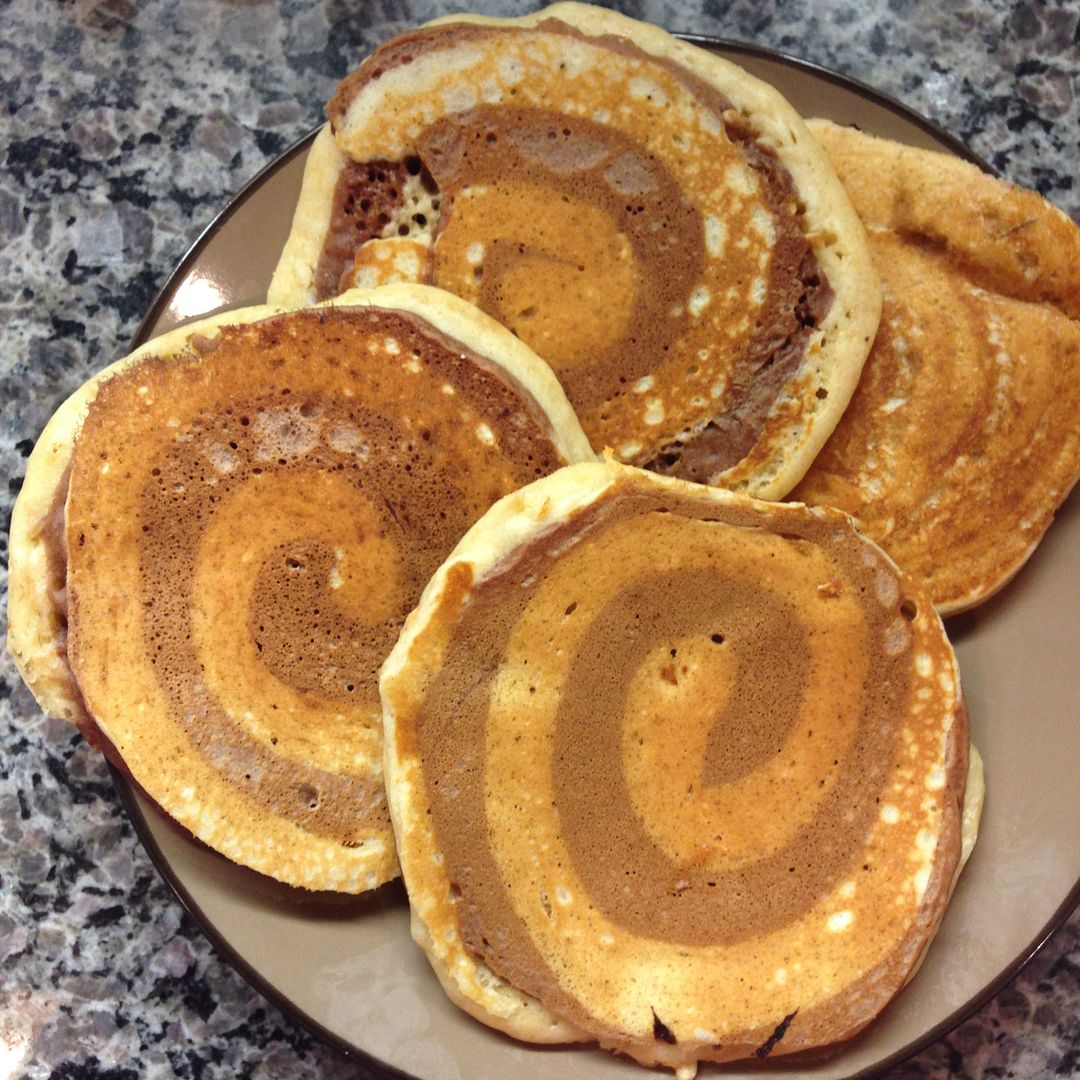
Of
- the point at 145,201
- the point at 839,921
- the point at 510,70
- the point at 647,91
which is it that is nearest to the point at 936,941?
the point at 839,921

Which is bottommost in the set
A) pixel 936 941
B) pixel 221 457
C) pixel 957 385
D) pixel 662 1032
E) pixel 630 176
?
pixel 662 1032

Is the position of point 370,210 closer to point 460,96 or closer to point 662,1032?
point 460,96

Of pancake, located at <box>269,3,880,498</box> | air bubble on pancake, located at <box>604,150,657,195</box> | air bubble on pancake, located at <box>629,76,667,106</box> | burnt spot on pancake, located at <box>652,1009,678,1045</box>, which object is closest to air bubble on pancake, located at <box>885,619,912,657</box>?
pancake, located at <box>269,3,880,498</box>

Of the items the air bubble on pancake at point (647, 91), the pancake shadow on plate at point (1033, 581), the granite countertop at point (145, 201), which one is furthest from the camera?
the granite countertop at point (145, 201)

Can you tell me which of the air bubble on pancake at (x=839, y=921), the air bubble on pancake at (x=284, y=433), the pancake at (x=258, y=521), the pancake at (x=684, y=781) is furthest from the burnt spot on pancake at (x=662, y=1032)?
the air bubble on pancake at (x=284, y=433)

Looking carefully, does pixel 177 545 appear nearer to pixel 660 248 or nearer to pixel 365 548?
pixel 365 548

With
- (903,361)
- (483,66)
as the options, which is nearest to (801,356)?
(903,361)

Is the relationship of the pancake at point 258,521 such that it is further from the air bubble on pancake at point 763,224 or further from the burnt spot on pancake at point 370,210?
the air bubble on pancake at point 763,224
